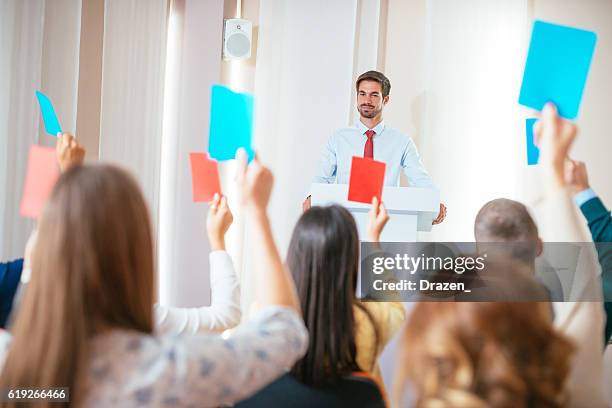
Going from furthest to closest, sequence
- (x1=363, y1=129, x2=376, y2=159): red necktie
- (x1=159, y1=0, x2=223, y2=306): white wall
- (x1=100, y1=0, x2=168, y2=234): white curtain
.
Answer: (x1=159, y1=0, x2=223, y2=306): white wall
(x1=363, y1=129, x2=376, y2=159): red necktie
(x1=100, y1=0, x2=168, y2=234): white curtain

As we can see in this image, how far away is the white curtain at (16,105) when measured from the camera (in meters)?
2.77

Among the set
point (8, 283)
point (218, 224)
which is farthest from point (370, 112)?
point (8, 283)

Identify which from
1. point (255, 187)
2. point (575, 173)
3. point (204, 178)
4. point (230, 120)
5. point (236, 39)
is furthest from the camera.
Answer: point (236, 39)

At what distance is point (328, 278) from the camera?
128 centimetres

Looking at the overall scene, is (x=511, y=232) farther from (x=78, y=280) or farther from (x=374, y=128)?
(x=374, y=128)

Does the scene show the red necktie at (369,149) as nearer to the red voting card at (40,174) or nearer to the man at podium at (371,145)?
the man at podium at (371,145)

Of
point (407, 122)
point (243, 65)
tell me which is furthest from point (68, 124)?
point (407, 122)

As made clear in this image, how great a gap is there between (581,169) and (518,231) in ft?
1.14

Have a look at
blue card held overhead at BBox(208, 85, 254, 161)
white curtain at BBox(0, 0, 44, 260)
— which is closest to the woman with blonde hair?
blue card held overhead at BBox(208, 85, 254, 161)

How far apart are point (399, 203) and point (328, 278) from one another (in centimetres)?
145

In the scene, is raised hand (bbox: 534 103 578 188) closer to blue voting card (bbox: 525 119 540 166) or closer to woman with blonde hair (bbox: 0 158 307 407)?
woman with blonde hair (bbox: 0 158 307 407)

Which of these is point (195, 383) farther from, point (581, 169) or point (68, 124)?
point (68, 124)

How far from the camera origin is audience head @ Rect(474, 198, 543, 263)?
1513 millimetres

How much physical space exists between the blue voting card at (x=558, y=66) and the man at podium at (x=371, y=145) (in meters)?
2.43
